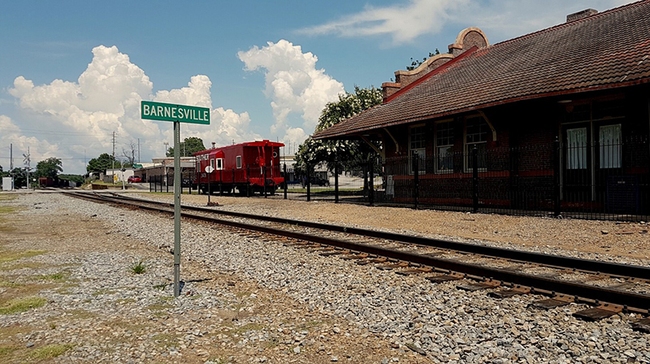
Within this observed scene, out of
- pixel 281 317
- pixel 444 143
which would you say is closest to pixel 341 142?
pixel 444 143

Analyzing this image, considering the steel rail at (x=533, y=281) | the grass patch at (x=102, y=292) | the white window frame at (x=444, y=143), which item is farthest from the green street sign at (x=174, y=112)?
the white window frame at (x=444, y=143)

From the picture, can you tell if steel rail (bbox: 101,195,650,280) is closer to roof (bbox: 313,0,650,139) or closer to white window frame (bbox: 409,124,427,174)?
Result: roof (bbox: 313,0,650,139)

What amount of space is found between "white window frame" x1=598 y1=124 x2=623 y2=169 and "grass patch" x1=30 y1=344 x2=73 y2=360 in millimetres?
13945

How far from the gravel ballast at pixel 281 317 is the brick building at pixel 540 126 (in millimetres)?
5379

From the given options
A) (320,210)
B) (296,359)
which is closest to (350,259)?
(296,359)

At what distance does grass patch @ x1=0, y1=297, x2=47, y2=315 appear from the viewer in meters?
5.63

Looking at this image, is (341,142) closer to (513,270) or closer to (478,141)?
(478,141)

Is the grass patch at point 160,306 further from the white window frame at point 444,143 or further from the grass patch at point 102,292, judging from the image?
the white window frame at point 444,143

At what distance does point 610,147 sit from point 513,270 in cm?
920

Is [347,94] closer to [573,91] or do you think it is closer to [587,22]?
[587,22]

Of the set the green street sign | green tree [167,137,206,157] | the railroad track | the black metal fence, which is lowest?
the railroad track

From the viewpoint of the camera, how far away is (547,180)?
1538cm

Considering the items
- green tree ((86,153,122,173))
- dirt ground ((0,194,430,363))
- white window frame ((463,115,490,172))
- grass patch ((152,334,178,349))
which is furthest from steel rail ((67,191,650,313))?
green tree ((86,153,122,173))

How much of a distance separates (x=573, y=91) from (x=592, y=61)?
2.26 m
